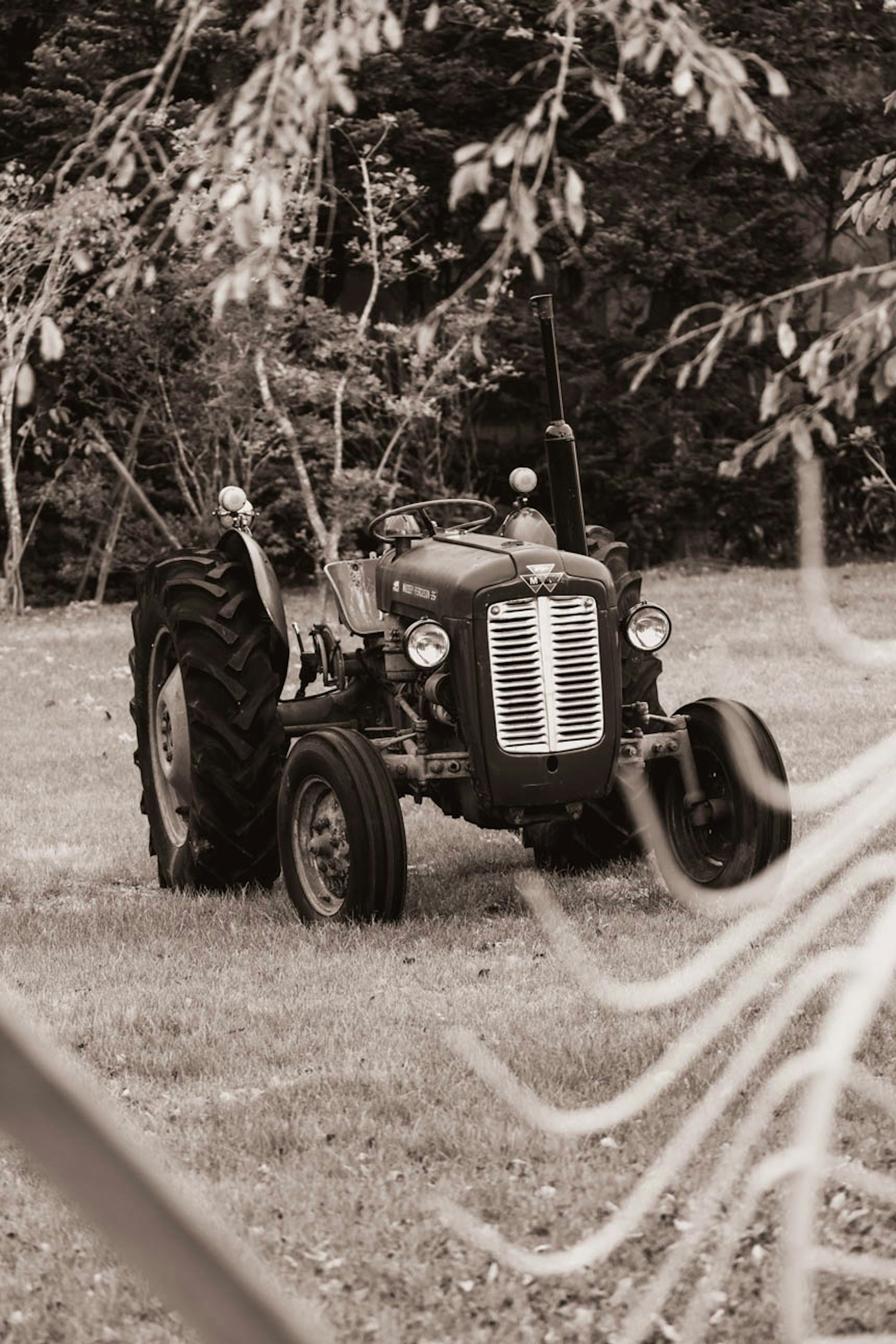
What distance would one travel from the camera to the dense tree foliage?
59.8 feet

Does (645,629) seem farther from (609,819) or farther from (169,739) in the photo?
(169,739)

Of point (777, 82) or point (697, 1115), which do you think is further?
point (697, 1115)

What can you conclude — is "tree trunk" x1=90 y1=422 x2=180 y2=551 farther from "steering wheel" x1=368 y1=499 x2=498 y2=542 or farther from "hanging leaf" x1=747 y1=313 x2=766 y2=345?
"hanging leaf" x1=747 y1=313 x2=766 y2=345

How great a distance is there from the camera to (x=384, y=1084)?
14.2 ft

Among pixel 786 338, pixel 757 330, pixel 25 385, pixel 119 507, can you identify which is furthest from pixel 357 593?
pixel 119 507

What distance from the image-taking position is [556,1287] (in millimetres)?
3311

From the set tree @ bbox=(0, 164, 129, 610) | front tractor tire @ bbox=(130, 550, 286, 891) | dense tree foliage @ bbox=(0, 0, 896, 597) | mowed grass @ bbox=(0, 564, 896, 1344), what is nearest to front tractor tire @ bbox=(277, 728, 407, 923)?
mowed grass @ bbox=(0, 564, 896, 1344)

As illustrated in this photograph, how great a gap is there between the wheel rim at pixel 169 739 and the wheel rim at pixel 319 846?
71 centimetres

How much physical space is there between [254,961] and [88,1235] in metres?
1.96

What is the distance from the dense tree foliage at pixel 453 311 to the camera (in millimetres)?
18219

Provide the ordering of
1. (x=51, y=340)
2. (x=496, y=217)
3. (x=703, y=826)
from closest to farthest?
1. (x=51, y=340)
2. (x=496, y=217)
3. (x=703, y=826)

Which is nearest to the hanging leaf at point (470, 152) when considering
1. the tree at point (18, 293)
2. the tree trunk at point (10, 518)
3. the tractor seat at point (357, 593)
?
the tractor seat at point (357, 593)

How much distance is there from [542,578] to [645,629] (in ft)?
2.05

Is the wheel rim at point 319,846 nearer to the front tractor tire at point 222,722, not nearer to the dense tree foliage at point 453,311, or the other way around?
the front tractor tire at point 222,722
